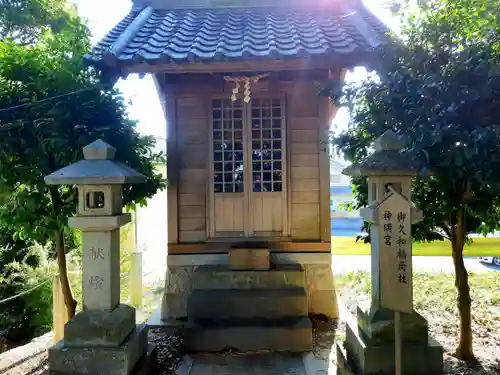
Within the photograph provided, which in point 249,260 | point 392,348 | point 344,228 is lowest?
point 344,228

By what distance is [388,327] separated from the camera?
3490 millimetres

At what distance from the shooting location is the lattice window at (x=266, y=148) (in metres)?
6.63

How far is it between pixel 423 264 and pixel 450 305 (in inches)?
187

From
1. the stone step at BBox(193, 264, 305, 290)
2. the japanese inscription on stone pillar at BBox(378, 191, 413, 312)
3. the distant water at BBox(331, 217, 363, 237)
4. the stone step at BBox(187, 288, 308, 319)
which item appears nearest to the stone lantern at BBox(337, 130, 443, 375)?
the japanese inscription on stone pillar at BBox(378, 191, 413, 312)

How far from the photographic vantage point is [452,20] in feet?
12.8

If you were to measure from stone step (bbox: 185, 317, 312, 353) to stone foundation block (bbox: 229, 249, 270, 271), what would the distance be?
97 centimetres

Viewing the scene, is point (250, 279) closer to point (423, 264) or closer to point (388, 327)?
point (388, 327)

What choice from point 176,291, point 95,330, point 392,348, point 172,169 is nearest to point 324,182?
point 172,169

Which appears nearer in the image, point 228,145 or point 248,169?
point 248,169

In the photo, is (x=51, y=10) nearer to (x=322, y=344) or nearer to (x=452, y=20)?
(x=452, y=20)

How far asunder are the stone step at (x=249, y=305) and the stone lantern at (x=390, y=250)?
1.78m

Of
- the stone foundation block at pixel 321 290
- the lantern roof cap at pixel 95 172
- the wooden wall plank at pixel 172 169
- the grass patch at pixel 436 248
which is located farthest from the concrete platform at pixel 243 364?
the grass patch at pixel 436 248

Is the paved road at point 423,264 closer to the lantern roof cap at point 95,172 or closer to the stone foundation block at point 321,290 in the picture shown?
the stone foundation block at point 321,290

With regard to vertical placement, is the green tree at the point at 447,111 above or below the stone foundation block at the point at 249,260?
above
